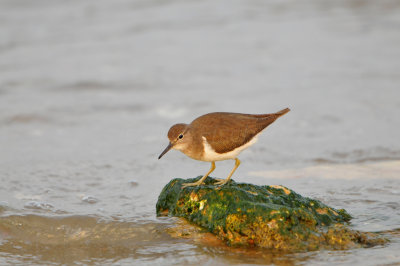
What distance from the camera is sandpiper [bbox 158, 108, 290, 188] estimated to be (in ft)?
20.2

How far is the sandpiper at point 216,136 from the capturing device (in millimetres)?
6145

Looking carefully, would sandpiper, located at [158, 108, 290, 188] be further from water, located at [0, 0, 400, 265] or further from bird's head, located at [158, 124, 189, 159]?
water, located at [0, 0, 400, 265]

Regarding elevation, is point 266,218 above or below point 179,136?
below

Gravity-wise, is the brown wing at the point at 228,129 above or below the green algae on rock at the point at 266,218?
above

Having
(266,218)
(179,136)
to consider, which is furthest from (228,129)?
(266,218)

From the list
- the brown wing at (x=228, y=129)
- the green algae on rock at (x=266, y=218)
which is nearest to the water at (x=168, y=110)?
the green algae on rock at (x=266, y=218)

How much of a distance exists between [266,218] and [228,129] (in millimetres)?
1202

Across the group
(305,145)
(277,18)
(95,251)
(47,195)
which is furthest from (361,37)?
(95,251)

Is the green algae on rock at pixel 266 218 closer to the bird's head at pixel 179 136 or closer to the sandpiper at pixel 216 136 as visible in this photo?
the sandpiper at pixel 216 136

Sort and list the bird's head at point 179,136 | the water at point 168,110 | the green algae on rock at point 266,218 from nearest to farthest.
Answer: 1. the green algae on rock at point 266,218
2. the water at point 168,110
3. the bird's head at point 179,136

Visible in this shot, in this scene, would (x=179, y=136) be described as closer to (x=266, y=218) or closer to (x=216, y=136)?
(x=216, y=136)

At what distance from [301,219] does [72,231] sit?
243 centimetres

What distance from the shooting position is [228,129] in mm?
6254

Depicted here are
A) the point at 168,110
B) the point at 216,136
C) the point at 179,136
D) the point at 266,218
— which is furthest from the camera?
Result: the point at 168,110
